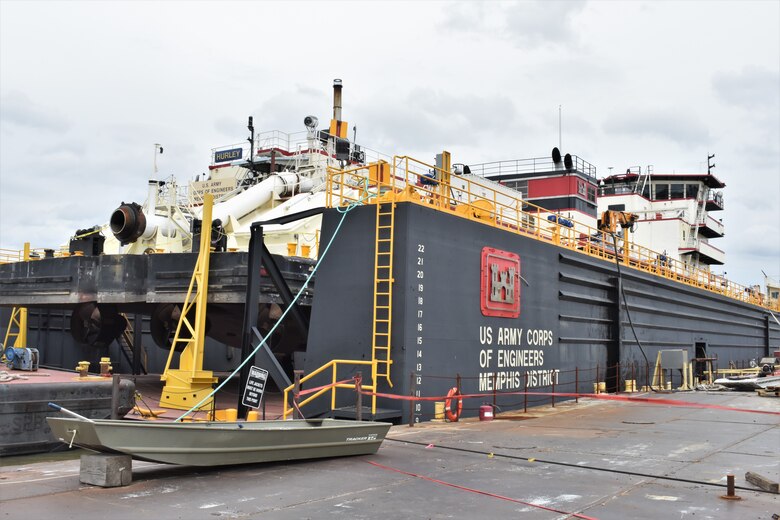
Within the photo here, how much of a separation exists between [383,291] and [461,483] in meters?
5.70

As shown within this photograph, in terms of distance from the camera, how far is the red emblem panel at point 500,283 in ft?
50.8

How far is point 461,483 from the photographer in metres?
8.16

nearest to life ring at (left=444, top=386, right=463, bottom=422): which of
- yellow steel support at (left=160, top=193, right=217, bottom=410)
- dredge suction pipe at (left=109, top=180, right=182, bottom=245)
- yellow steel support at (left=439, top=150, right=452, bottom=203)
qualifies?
yellow steel support at (left=439, top=150, right=452, bottom=203)

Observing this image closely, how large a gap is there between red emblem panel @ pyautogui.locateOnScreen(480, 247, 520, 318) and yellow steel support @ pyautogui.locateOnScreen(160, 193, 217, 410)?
6.52 m

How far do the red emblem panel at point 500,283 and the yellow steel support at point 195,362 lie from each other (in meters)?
6.52

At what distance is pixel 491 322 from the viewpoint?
15.6 m

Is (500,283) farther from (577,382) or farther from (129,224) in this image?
(129,224)

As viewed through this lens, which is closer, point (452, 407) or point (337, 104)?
Result: point (452, 407)

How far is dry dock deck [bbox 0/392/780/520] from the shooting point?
6.72m

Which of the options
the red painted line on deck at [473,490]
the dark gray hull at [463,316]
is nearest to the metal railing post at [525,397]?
the dark gray hull at [463,316]

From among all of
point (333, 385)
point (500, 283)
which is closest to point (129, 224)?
point (333, 385)

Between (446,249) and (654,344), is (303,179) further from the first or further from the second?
(654,344)

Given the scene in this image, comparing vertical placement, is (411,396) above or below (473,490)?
above

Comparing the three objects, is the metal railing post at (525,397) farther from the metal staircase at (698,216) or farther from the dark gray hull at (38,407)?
the metal staircase at (698,216)
